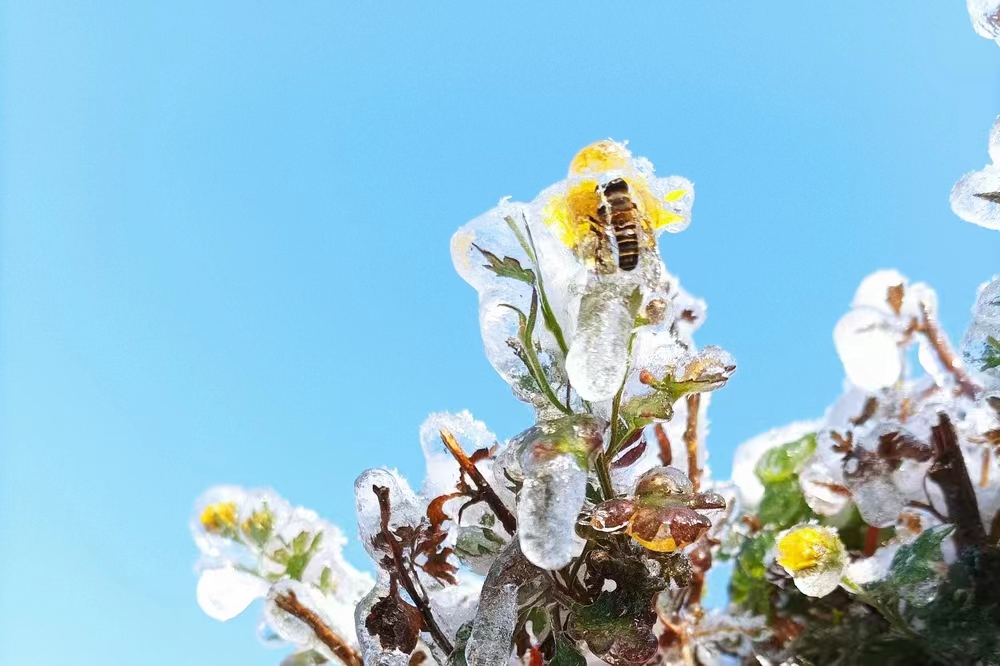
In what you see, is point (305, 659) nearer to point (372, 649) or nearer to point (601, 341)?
point (372, 649)

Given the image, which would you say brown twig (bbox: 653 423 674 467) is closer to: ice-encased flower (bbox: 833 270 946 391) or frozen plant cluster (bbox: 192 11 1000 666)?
frozen plant cluster (bbox: 192 11 1000 666)

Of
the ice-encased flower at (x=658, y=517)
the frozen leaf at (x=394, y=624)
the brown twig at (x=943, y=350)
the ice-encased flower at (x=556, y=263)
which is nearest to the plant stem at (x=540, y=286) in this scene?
the ice-encased flower at (x=556, y=263)

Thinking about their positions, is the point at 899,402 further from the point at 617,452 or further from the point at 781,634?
the point at 617,452

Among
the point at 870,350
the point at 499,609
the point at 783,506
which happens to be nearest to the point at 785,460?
the point at 783,506

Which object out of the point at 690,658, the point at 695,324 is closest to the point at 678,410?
the point at 695,324

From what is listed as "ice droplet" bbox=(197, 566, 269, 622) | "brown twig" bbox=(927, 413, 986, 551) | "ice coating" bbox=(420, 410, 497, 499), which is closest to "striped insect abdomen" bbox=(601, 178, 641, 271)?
"ice coating" bbox=(420, 410, 497, 499)

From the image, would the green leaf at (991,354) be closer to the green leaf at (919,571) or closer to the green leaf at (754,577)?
the green leaf at (919,571)
